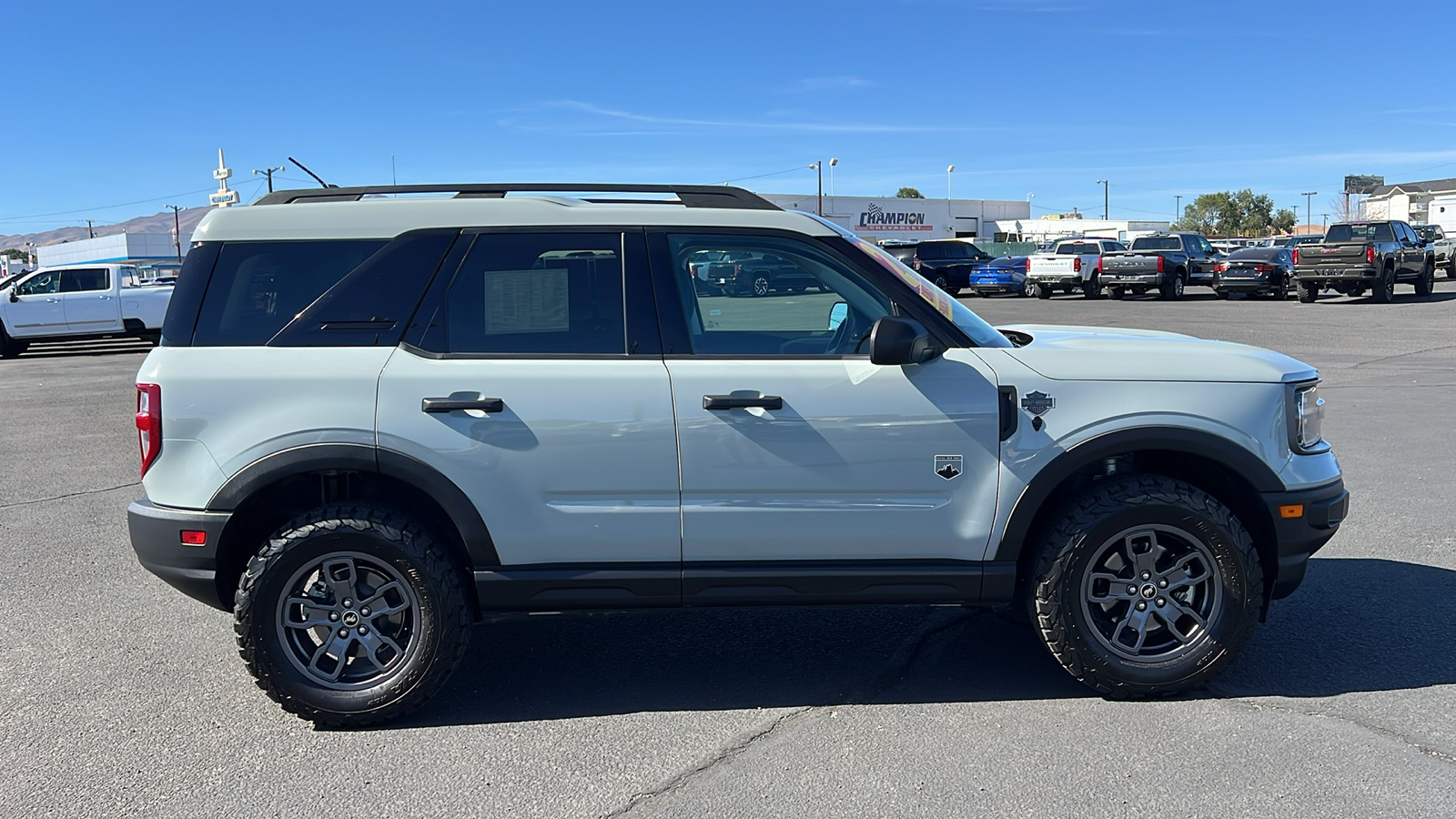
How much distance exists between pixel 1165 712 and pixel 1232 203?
450ft

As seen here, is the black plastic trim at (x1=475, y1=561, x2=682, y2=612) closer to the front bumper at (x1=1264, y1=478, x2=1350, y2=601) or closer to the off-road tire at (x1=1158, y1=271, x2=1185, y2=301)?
the front bumper at (x1=1264, y1=478, x2=1350, y2=601)

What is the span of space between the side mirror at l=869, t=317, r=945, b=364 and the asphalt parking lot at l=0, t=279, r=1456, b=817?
1299 mm

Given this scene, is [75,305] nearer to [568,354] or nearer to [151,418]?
[151,418]

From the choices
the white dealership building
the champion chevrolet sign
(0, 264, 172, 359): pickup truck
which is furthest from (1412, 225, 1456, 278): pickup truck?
(0, 264, 172, 359): pickup truck

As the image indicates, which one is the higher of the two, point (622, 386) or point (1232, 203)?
point (1232, 203)

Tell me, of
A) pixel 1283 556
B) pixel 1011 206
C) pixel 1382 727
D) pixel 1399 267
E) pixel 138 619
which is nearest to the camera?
pixel 1382 727

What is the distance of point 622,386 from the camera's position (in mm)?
3961

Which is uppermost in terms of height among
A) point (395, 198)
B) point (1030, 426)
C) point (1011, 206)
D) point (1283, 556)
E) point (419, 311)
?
point (1011, 206)

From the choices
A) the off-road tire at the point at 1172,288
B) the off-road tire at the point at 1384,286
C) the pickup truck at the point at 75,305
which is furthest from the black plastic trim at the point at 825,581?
the off-road tire at the point at 1172,288

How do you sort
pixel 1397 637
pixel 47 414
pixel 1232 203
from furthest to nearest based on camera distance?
pixel 1232 203 → pixel 47 414 → pixel 1397 637

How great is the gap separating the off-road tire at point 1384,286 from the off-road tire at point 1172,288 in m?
4.98

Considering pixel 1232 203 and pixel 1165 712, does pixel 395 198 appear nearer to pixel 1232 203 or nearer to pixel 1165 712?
pixel 1165 712

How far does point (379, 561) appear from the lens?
3977mm

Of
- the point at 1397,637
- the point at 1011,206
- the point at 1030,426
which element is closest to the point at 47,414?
the point at 1030,426
